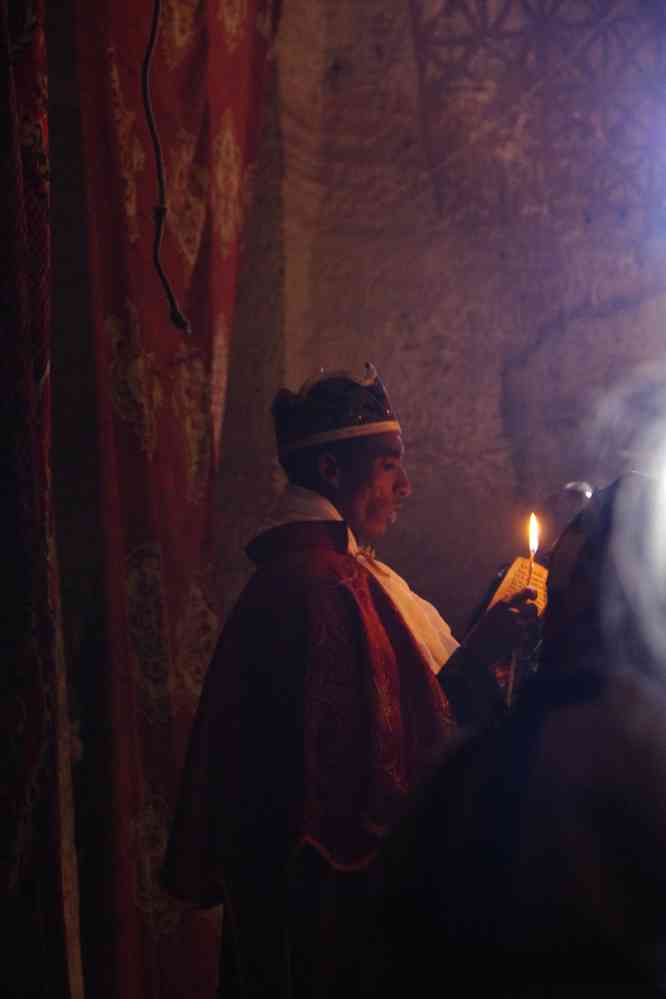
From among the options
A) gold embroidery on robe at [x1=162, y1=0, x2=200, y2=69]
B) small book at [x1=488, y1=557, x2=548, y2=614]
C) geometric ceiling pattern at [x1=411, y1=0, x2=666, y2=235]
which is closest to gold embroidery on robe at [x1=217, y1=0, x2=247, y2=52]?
gold embroidery on robe at [x1=162, y1=0, x2=200, y2=69]

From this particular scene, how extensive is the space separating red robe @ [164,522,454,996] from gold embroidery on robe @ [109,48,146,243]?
2.71 feet

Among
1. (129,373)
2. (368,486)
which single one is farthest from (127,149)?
(368,486)

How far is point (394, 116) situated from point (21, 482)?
8.16 ft

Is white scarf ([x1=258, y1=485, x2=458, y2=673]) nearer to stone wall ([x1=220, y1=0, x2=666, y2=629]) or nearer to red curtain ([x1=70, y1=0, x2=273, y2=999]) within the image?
red curtain ([x1=70, y1=0, x2=273, y2=999])

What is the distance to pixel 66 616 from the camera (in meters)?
2.13

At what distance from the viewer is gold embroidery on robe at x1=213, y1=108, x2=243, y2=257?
8.89 ft

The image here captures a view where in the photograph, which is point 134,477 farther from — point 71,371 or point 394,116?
point 394,116

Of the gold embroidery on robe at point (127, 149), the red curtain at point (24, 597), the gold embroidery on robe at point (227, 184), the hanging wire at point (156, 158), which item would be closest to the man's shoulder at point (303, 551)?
the hanging wire at point (156, 158)

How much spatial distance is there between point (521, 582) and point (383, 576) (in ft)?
1.10

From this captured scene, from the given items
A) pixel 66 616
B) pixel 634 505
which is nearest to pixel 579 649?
pixel 634 505

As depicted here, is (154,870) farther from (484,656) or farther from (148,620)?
(484,656)

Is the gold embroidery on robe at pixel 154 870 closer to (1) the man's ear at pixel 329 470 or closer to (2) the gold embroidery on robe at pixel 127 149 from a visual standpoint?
(1) the man's ear at pixel 329 470

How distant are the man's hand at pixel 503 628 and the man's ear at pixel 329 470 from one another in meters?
0.45

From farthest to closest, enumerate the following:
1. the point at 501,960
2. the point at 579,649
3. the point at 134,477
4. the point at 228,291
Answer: the point at 228,291 < the point at 134,477 < the point at 579,649 < the point at 501,960
